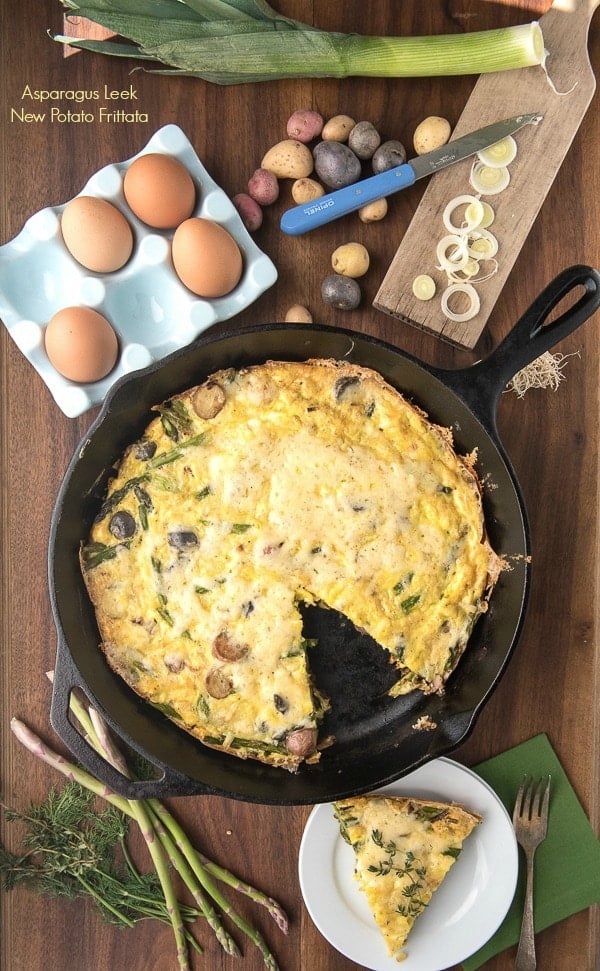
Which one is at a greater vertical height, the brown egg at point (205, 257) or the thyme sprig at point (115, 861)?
the brown egg at point (205, 257)

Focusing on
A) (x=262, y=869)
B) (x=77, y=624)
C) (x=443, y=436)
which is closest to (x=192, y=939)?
(x=262, y=869)

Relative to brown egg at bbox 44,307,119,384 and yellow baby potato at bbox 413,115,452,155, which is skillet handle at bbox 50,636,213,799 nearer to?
brown egg at bbox 44,307,119,384

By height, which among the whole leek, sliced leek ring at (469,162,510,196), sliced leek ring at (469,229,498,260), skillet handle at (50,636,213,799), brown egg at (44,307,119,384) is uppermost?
the whole leek

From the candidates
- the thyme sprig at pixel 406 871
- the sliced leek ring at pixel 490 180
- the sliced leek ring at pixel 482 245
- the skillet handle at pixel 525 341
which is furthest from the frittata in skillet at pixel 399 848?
the sliced leek ring at pixel 490 180

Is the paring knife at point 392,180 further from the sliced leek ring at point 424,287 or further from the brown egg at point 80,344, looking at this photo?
the brown egg at point 80,344

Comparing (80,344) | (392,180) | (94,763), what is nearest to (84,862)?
(94,763)

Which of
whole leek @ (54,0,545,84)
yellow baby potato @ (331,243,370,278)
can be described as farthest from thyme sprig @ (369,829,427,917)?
whole leek @ (54,0,545,84)

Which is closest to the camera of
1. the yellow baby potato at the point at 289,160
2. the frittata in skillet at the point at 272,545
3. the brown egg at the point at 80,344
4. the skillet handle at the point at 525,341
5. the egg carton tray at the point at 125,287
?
the skillet handle at the point at 525,341
